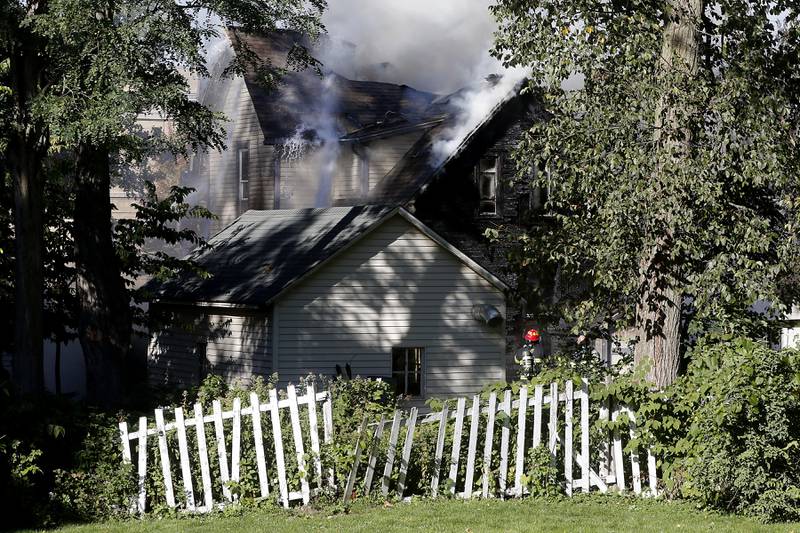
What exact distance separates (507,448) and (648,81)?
5.15 metres

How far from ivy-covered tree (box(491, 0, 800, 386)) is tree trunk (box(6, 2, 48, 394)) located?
321 inches

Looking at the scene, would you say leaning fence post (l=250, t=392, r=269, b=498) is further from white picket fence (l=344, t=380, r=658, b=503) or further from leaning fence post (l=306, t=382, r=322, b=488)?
white picket fence (l=344, t=380, r=658, b=503)

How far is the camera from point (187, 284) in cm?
2884

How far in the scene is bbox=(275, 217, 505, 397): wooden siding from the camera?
25.8 meters

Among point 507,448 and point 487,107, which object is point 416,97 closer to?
point 487,107

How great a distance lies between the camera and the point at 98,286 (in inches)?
824

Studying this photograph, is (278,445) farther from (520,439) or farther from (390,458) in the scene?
(520,439)

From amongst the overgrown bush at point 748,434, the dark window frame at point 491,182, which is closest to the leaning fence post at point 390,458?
the overgrown bush at point 748,434

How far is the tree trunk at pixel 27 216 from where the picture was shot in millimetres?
19297

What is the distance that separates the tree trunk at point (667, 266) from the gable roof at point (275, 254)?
11471mm

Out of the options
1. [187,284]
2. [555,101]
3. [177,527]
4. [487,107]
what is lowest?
[177,527]

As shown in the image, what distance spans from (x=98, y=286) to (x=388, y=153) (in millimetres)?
17431

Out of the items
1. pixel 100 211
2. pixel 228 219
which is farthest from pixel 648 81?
pixel 228 219

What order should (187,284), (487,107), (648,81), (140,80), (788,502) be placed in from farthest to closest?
(487,107), (187,284), (140,80), (648,81), (788,502)
